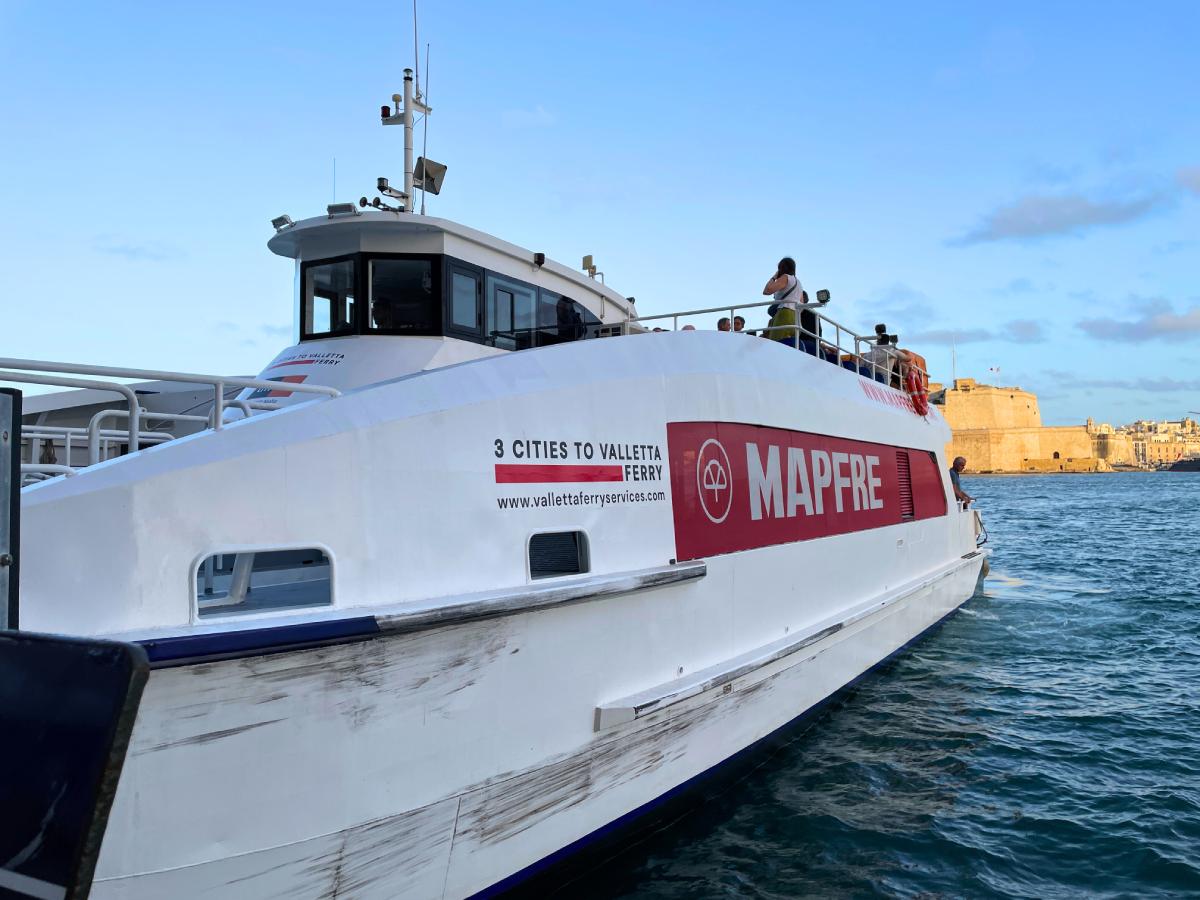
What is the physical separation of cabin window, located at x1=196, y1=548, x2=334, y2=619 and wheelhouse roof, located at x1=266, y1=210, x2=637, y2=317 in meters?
2.39

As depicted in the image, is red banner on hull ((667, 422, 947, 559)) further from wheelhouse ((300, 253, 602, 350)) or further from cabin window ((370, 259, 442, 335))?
cabin window ((370, 259, 442, 335))

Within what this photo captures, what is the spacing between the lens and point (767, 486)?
6430 millimetres

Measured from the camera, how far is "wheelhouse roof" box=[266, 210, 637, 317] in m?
6.06

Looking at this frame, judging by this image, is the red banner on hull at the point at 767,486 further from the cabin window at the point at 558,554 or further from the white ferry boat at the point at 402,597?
the cabin window at the point at 558,554

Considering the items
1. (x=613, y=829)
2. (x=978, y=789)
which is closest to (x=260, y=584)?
(x=613, y=829)

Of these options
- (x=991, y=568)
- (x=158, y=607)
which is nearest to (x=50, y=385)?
(x=158, y=607)

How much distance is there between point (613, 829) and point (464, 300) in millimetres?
3765

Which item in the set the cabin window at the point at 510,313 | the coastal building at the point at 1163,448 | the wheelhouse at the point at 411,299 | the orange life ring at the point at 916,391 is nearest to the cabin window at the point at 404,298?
the wheelhouse at the point at 411,299

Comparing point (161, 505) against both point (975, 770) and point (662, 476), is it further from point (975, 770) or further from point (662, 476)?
point (975, 770)

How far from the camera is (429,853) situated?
3670 mm

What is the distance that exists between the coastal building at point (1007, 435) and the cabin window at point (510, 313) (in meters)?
98.6

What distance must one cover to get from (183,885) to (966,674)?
28.1ft

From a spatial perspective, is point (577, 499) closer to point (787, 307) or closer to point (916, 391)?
point (787, 307)

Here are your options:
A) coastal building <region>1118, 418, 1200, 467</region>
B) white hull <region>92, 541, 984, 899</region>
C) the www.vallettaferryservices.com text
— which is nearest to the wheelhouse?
the www.vallettaferryservices.com text
